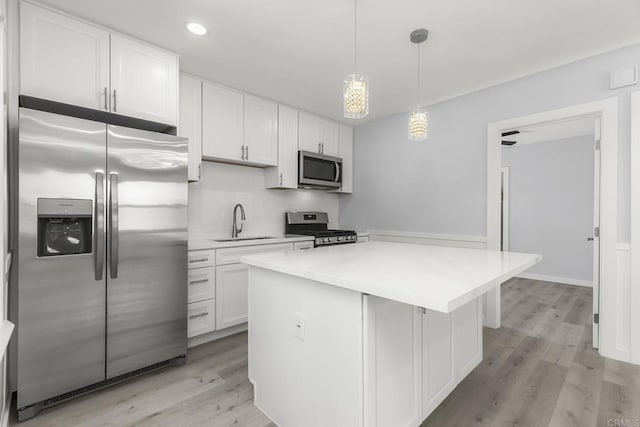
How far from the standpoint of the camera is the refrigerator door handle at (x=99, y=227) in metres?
1.95

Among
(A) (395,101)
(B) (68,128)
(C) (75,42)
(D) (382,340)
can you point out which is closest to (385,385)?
(D) (382,340)

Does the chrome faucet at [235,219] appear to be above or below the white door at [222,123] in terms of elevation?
below

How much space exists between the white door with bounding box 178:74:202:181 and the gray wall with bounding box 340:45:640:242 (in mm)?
2384

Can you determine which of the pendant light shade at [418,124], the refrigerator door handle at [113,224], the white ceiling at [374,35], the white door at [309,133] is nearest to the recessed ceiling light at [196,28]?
Answer: the white ceiling at [374,35]

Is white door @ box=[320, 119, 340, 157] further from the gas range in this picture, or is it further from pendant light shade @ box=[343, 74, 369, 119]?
pendant light shade @ box=[343, 74, 369, 119]

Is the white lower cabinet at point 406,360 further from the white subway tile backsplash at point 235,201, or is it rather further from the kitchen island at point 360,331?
the white subway tile backsplash at point 235,201

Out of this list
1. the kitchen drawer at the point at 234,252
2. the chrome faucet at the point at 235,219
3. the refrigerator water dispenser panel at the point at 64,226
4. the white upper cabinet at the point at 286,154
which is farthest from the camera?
the white upper cabinet at the point at 286,154

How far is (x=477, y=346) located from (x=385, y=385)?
1.21 metres

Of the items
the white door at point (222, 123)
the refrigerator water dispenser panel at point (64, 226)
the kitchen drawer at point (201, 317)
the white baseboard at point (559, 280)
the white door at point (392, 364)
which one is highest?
the white door at point (222, 123)

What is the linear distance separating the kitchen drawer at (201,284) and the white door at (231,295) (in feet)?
0.16

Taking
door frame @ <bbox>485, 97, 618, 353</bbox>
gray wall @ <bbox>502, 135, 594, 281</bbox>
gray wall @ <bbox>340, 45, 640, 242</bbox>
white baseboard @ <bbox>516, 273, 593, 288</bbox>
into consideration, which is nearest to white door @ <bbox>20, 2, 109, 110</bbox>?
gray wall @ <bbox>340, 45, 640, 242</bbox>

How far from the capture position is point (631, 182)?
2381 millimetres

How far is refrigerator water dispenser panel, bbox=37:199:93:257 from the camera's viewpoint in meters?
1.80

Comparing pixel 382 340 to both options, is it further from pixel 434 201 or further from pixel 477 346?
pixel 434 201
